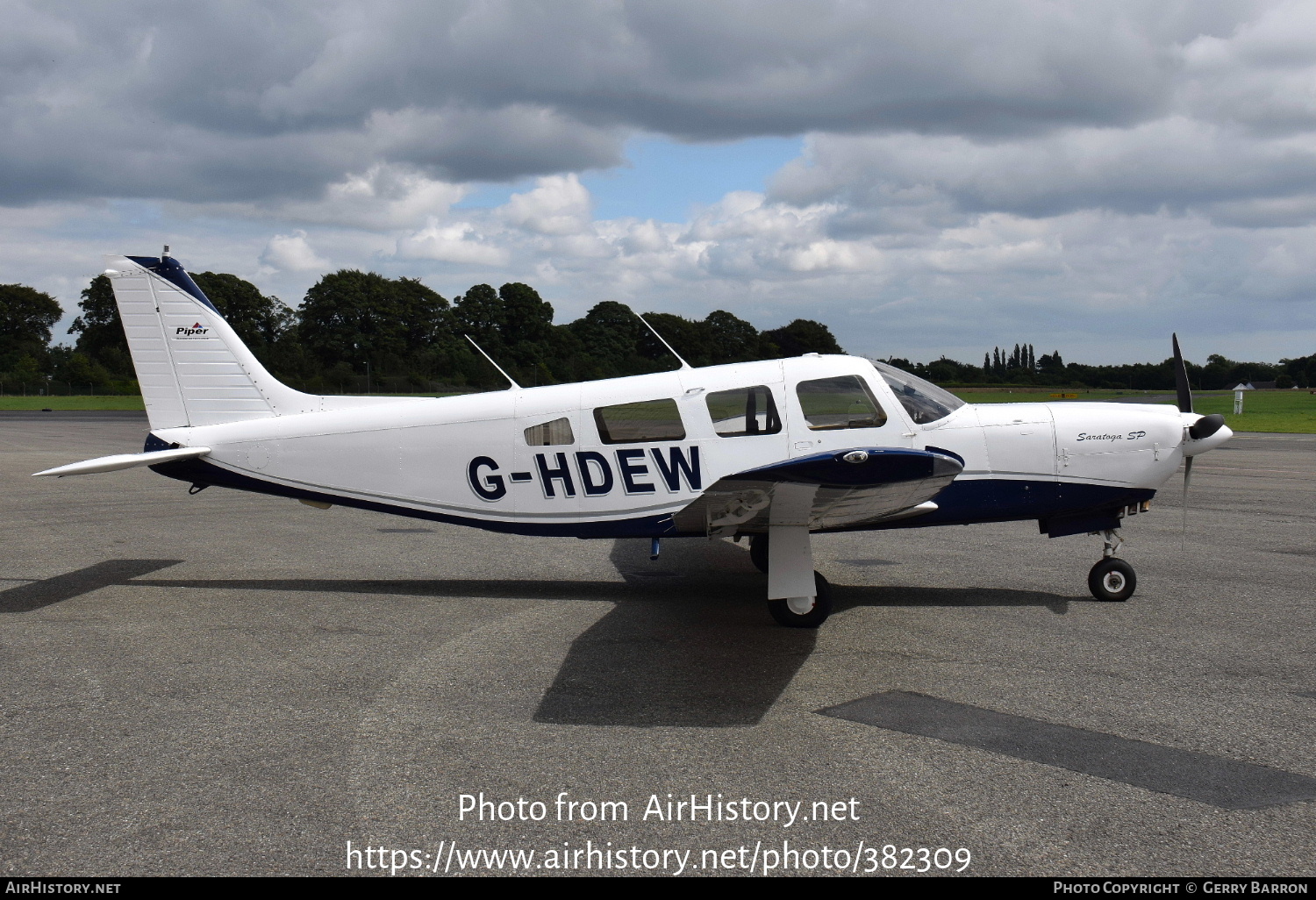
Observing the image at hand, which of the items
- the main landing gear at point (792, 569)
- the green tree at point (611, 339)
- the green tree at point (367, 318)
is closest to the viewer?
the main landing gear at point (792, 569)

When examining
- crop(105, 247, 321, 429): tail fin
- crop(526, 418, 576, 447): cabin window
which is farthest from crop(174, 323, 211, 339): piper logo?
crop(526, 418, 576, 447): cabin window

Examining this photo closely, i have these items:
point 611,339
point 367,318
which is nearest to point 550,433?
point 611,339

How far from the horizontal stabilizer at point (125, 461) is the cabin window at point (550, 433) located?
323cm

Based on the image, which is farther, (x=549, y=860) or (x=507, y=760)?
(x=507, y=760)

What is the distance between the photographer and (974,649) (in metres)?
6.22

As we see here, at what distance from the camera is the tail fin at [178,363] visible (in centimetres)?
854

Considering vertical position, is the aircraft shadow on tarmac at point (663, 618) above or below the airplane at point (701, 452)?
below

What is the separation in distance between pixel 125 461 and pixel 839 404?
237 inches

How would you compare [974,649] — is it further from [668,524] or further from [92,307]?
[92,307]

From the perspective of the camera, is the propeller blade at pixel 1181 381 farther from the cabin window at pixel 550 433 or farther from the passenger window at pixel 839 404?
the cabin window at pixel 550 433

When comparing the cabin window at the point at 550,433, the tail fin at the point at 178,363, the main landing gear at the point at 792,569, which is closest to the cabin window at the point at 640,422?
the cabin window at the point at 550,433

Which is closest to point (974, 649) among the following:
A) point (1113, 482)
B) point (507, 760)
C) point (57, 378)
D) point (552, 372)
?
point (1113, 482)

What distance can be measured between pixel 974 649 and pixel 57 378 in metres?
89.3

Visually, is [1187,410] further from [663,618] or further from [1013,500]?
[663,618]
